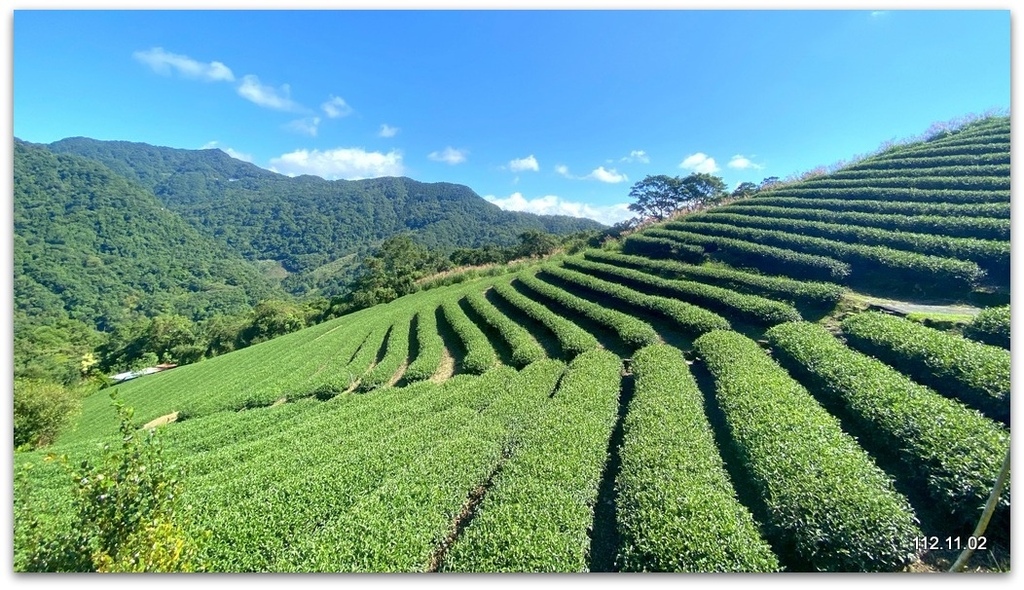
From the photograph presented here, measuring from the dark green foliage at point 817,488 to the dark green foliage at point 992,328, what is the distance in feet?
16.0

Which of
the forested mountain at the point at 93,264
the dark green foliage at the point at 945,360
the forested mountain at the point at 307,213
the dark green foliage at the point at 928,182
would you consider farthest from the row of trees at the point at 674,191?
the forested mountain at the point at 307,213

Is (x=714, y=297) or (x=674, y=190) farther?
(x=674, y=190)

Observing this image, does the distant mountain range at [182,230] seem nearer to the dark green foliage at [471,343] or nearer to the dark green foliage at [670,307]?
the dark green foliage at [471,343]

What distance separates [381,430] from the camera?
27.3 feet

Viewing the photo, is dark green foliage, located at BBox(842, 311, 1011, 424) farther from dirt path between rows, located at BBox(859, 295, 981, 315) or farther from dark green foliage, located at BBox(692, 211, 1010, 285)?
dark green foliage, located at BBox(692, 211, 1010, 285)

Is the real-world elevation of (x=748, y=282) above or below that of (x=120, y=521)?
above

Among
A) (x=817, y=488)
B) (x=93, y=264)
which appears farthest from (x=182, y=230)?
(x=817, y=488)

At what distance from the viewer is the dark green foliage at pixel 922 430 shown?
445 cm

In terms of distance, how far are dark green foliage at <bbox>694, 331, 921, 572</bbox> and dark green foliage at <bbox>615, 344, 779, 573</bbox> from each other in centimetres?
45

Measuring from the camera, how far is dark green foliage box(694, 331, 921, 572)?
4.04 meters

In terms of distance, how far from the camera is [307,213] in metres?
159

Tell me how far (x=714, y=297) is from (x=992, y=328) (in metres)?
6.22

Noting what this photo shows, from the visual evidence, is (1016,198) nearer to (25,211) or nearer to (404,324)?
(404,324)

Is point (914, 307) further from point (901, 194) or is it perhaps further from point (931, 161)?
point (931, 161)
